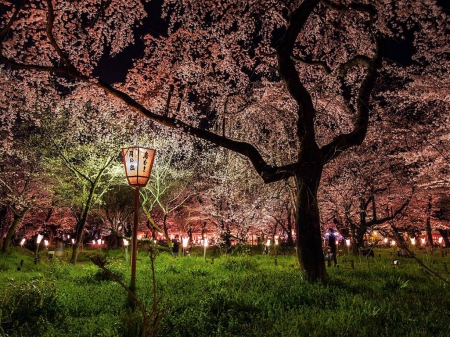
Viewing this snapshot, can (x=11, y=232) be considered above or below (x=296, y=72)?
below

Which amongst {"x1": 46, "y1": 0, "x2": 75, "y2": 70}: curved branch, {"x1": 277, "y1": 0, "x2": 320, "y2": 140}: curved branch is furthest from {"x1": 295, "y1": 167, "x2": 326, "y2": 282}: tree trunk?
{"x1": 46, "y1": 0, "x2": 75, "y2": 70}: curved branch

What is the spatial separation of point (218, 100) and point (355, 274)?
920 cm

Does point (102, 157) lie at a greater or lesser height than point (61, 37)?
lesser

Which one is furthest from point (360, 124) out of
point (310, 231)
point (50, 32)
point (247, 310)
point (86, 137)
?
point (86, 137)

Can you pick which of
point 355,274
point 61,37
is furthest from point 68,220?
point 355,274

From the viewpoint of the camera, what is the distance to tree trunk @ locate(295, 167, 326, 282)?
29.6 feet

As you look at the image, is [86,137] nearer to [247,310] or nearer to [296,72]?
[296,72]

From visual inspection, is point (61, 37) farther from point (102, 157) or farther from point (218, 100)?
point (102, 157)

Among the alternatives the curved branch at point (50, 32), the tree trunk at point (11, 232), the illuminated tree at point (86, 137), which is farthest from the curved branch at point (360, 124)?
the tree trunk at point (11, 232)

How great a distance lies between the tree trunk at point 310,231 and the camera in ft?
29.6

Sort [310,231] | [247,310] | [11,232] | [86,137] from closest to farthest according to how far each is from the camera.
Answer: [247,310] < [310,231] < [86,137] < [11,232]

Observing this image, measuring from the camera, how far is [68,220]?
144ft

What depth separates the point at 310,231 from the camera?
360 inches

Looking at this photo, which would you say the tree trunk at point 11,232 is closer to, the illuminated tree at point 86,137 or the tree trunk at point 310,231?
the illuminated tree at point 86,137
